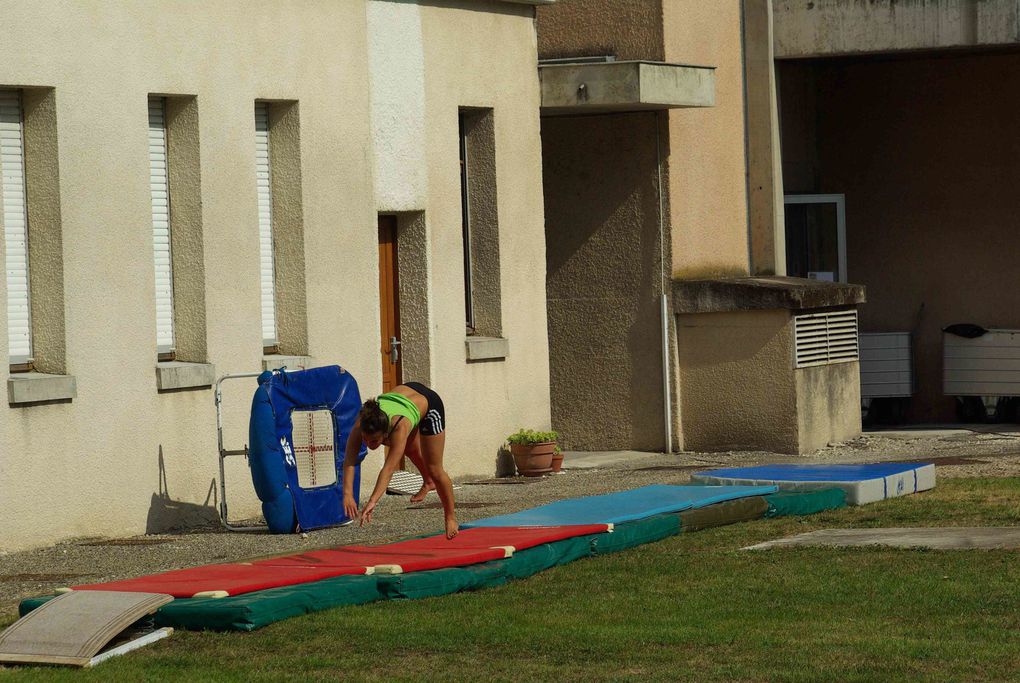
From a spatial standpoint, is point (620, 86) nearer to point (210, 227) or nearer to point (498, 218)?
point (498, 218)

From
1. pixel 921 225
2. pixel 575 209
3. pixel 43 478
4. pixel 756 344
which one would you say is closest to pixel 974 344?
pixel 921 225

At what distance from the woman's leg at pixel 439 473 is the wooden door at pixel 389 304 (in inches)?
189

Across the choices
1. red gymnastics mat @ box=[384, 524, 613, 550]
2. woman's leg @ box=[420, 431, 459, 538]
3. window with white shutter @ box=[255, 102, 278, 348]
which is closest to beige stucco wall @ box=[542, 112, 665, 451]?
window with white shutter @ box=[255, 102, 278, 348]

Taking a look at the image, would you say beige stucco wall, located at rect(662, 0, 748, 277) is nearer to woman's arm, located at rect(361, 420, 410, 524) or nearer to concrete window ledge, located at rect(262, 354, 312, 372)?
concrete window ledge, located at rect(262, 354, 312, 372)

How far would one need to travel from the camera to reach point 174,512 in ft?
44.6

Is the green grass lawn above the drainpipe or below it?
below

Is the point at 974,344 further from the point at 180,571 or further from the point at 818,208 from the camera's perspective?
the point at 180,571

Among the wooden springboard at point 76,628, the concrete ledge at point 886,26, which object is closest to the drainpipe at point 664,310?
the concrete ledge at point 886,26

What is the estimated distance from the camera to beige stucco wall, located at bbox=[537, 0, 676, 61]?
18.8 metres

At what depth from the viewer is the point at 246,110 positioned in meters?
14.3

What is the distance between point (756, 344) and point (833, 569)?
8.38m

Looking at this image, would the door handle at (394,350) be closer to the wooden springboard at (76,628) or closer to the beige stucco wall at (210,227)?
the beige stucco wall at (210,227)

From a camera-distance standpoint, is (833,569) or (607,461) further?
(607,461)

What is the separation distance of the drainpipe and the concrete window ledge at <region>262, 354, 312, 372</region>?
5.29m
